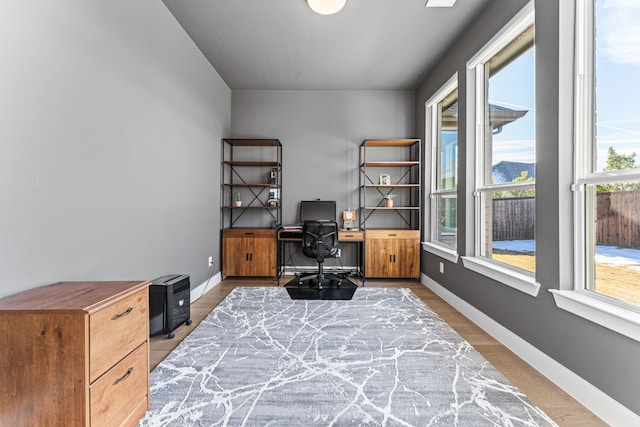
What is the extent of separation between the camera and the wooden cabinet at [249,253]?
4.00 meters

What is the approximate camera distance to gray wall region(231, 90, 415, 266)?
4426 mm

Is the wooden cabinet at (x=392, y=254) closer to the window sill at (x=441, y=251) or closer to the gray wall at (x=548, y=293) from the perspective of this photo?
the window sill at (x=441, y=251)

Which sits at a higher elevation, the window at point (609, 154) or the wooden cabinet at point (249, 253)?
the window at point (609, 154)

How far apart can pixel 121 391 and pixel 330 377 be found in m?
1.07

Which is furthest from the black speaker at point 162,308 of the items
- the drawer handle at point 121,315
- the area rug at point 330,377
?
the drawer handle at point 121,315

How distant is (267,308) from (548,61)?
2.94m

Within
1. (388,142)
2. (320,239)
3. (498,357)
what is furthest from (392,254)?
(498,357)

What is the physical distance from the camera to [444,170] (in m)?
3.67

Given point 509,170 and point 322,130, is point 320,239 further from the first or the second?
point 509,170

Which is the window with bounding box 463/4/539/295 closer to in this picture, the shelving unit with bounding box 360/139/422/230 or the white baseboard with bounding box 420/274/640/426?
the white baseboard with bounding box 420/274/640/426

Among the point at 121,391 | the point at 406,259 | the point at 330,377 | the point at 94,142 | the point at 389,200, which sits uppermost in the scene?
the point at 94,142

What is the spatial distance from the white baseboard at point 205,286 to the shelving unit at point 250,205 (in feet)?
0.53

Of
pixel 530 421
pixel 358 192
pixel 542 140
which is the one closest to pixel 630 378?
pixel 530 421

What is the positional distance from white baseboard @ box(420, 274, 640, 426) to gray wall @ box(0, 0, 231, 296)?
2774 mm
